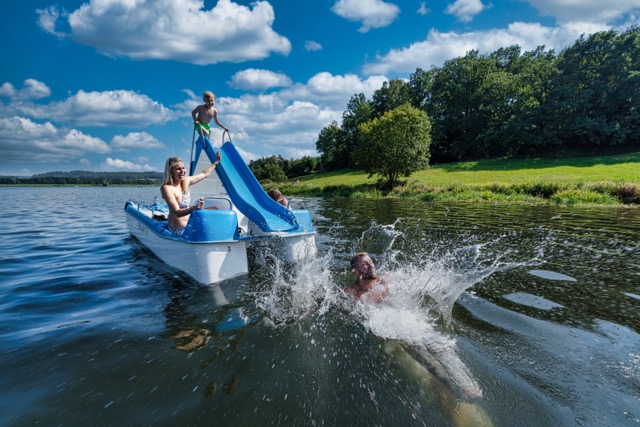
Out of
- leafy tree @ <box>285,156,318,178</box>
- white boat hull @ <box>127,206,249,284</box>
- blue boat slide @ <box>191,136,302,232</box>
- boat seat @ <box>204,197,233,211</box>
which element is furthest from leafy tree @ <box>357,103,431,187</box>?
leafy tree @ <box>285,156,318,178</box>

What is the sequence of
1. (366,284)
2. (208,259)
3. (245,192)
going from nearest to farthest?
1. (366,284)
2. (208,259)
3. (245,192)

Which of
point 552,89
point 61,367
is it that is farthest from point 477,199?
point 552,89

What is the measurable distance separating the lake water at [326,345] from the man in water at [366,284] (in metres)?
0.19

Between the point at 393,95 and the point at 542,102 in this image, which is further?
the point at 393,95

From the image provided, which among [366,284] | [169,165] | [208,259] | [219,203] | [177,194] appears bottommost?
[366,284]

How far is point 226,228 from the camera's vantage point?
19.3ft

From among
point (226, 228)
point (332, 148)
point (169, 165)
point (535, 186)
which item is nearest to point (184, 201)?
point (169, 165)

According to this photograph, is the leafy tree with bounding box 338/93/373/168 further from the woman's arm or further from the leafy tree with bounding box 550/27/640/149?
the woman's arm

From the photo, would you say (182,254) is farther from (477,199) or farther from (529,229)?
(477,199)

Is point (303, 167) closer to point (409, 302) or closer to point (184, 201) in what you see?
point (184, 201)

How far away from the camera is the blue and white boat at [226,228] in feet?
19.1

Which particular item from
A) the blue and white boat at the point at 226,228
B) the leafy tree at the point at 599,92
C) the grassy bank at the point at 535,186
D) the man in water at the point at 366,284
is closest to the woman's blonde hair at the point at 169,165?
the blue and white boat at the point at 226,228

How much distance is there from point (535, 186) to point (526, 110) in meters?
31.1

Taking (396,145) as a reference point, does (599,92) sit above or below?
above
